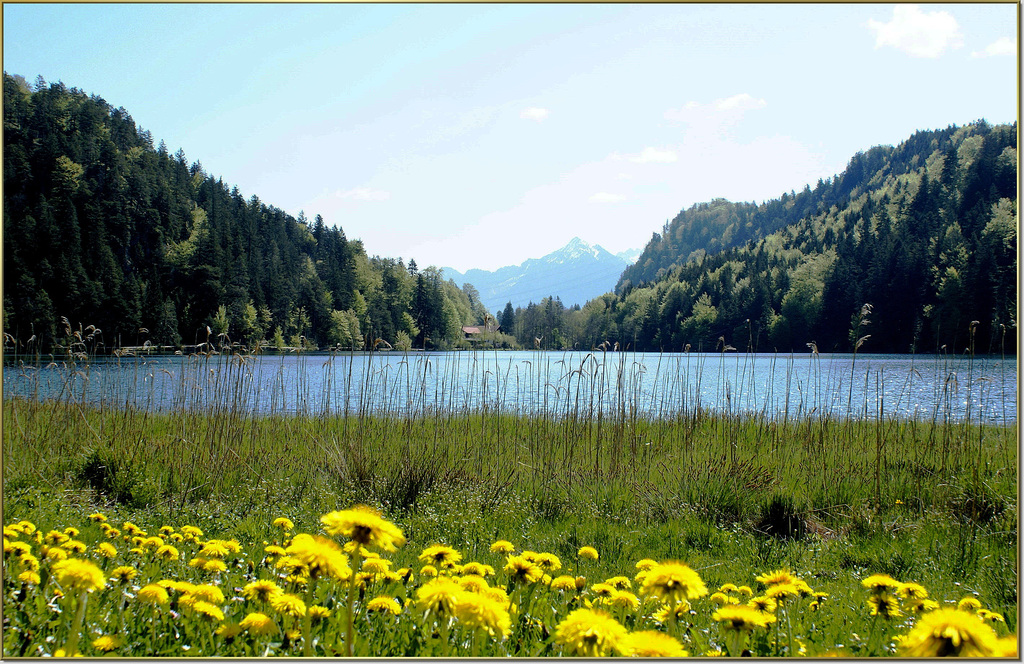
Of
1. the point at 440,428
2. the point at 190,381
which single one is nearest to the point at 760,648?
→ the point at 440,428

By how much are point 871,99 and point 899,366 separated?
448cm

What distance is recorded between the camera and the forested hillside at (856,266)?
11.0 ft

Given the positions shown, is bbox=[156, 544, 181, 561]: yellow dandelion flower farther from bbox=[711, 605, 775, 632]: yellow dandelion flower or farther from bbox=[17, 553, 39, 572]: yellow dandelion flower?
bbox=[711, 605, 775, 632]: yellow dandelion flower

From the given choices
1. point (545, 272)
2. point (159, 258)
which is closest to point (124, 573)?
point (159, 258)

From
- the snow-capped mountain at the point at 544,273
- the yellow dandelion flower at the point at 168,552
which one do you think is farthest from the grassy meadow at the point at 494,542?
the snow-capped mountain at the point at 544,273

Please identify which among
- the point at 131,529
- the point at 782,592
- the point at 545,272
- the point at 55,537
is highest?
the point at 545,272

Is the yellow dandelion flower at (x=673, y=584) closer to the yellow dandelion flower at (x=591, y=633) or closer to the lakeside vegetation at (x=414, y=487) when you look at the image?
the lakeside vegetation at (x=414, y=487)

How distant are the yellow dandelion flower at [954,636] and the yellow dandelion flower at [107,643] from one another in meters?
1.95

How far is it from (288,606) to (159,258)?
17.5ft

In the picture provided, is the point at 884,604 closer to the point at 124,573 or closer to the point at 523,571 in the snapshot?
the point at 523,571

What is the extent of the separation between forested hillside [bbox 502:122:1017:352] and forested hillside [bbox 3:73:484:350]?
95.7 inches

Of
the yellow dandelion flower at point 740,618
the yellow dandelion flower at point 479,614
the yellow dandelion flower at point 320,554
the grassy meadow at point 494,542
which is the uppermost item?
the yellow dandelion flower at point 320,554

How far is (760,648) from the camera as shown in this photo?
67.3 inches

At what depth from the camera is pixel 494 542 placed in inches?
120
